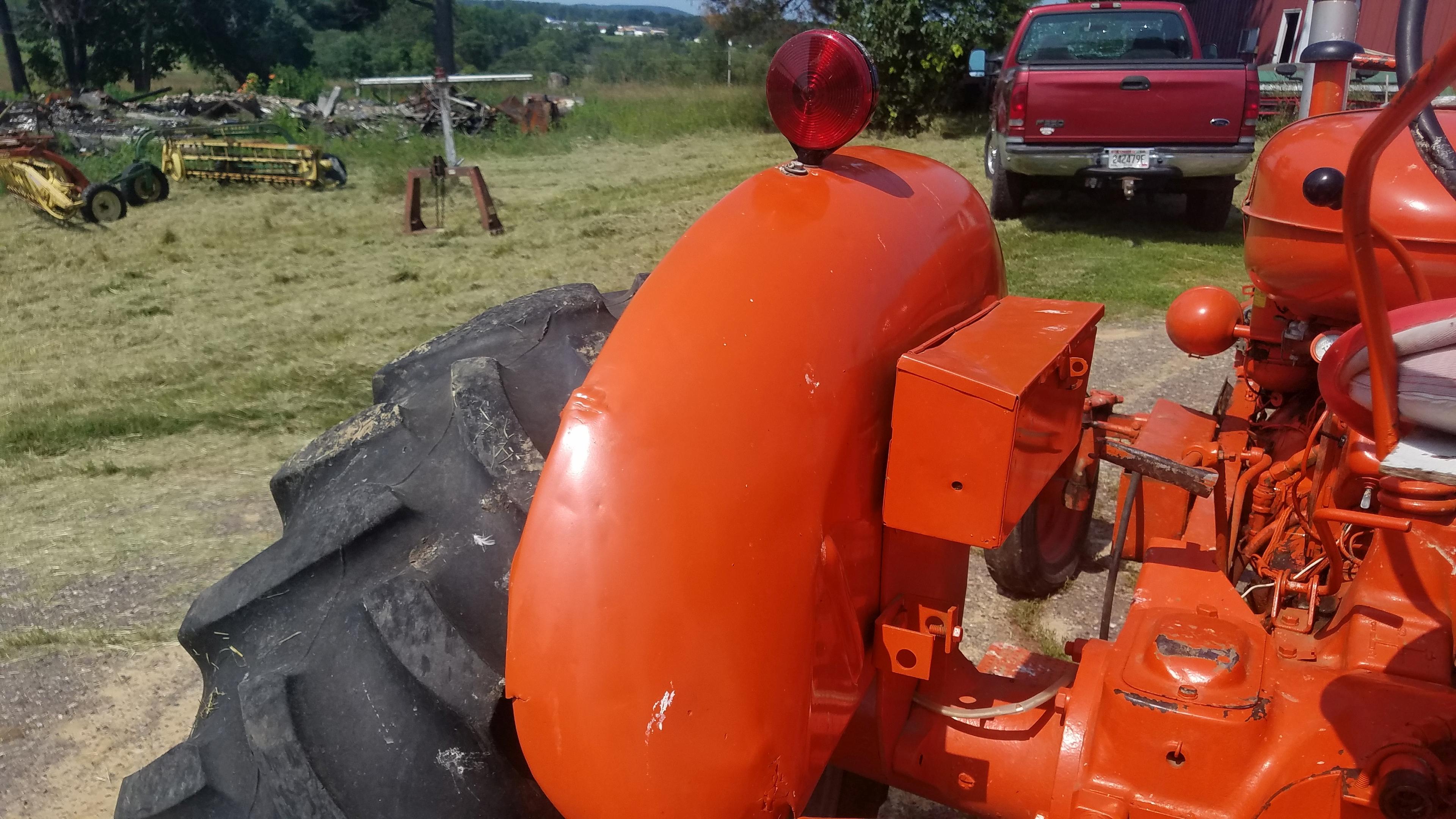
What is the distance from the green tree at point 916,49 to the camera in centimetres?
1695

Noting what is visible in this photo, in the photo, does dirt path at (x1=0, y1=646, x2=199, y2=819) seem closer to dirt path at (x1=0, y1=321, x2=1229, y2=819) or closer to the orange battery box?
dirt path at (x1=0, y1=321, x2=1229, y2=819)

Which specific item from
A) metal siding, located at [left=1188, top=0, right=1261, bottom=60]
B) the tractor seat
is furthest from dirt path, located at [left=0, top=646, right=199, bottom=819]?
metal siding, located at [left=1188, top=0, right=1261, bottom=60]

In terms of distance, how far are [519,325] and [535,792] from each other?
0.81 metres

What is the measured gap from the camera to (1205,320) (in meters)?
3.03

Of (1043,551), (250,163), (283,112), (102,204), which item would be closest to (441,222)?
(102,204)

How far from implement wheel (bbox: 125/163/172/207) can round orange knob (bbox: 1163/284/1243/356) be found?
1202cm

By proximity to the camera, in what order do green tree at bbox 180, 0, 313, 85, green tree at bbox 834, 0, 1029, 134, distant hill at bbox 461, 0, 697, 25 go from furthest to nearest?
distant hill at bbox 461, 0, 697, 25, green tree at bbox 180, 0, 313, 85, green tree at bbox 834, 0, 1029, 134

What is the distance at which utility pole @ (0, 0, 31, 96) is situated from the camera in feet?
86.6

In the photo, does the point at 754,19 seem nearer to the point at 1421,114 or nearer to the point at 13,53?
the point at 13,53

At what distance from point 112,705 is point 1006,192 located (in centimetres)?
833

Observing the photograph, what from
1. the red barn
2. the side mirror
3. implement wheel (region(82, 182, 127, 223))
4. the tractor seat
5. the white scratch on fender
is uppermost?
the red barn

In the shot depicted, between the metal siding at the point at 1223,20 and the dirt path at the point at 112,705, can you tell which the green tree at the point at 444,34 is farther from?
the dirt path at the point at 112,705

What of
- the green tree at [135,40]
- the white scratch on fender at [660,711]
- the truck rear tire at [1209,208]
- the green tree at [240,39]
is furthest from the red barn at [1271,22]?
the green tree at [135,40]

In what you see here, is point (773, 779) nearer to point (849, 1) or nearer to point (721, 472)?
point (721, 472)
